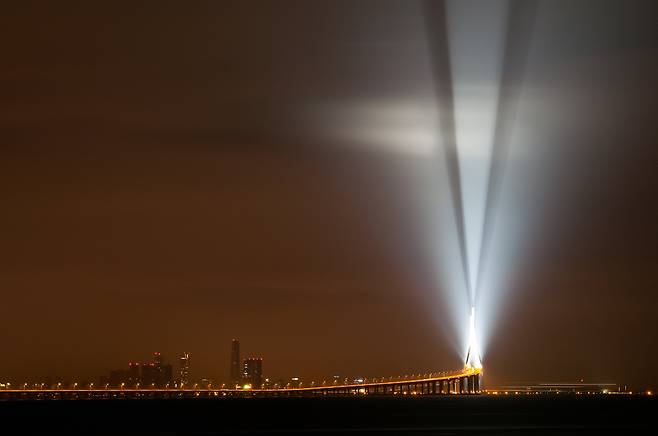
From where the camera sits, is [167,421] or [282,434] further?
[167,421]

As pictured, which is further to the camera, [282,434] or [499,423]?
[499,423]

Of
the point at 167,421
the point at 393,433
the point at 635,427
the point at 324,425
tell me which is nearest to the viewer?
the point at 393,433

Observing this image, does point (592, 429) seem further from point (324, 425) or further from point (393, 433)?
point (324, 425)

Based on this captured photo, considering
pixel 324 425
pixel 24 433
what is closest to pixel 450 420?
pixel 324 425

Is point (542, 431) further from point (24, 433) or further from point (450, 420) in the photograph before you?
point (24, 433)

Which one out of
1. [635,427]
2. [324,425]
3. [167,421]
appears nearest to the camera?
[635,427]

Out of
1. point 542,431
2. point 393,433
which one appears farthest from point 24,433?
point 542,431

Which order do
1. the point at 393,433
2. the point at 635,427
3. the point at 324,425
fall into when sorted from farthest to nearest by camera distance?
the point at 324,425
the point at 635,427
the point at 393,433

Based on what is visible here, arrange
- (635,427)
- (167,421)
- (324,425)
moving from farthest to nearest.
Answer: (167,421)
(324,425)
(635,427)
